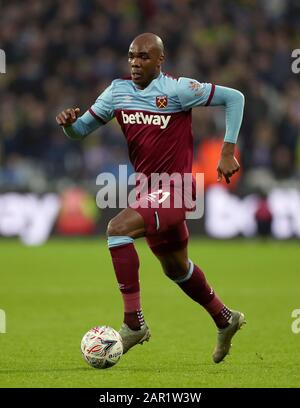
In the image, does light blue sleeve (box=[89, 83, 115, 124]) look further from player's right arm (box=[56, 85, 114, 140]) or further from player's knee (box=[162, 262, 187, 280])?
player's knee (box=[162, 262, 187, 280])

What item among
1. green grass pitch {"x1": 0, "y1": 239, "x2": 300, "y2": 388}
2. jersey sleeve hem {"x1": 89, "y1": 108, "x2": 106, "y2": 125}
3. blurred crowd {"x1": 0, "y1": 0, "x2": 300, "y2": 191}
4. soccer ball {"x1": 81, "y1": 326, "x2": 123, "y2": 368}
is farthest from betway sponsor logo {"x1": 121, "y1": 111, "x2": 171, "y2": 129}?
blurred crowd {"x1": 0, "y1": 0, "x2": 300, "y2": 191}

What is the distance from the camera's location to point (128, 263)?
6.34 metres

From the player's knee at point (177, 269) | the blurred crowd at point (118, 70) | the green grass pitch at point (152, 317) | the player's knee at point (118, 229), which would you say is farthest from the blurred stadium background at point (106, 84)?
the player's knee at point (118, 229)

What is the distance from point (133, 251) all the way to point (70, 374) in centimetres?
82

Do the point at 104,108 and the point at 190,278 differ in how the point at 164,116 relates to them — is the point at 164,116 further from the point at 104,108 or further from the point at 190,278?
the point at 190,278

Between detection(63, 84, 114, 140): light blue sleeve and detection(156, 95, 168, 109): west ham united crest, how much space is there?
330 mm

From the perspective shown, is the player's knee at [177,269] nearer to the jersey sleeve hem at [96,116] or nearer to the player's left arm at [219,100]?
the player's left arm at [219,100]

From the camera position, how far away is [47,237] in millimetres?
16875

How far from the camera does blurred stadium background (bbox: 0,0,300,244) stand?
1669 cm

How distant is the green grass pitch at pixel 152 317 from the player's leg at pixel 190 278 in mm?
177

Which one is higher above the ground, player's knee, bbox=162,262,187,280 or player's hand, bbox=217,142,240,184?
player's hand, bbox=217,142,240,184
